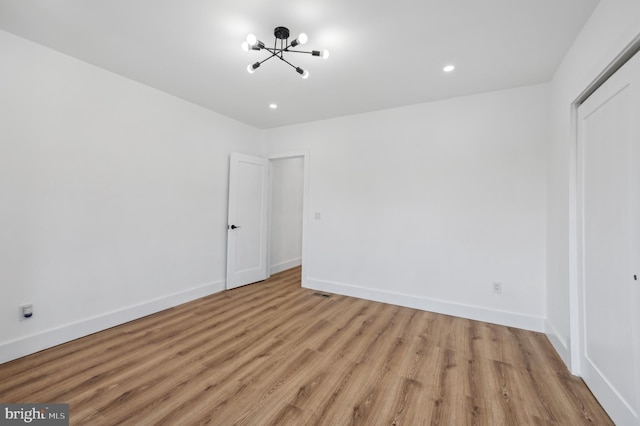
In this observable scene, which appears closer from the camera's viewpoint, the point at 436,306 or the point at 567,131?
the point at 567,131

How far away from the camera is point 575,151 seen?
2145 mm

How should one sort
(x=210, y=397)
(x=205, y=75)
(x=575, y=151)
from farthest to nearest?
(x=205, y=75) → (x=575, y=151) → (x=210, y=397)

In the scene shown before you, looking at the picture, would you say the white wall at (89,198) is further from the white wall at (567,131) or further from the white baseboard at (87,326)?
the white wall at (567,131)

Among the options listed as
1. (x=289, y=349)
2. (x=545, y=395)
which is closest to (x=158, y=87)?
(x=289, y=349)

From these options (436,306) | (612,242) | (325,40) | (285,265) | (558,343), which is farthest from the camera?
(285,265)

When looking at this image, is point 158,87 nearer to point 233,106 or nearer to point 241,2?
point 233,106

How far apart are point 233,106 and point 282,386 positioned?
3.47 metres

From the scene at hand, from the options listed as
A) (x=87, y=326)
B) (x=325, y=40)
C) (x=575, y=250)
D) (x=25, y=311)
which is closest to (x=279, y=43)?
(x=325, y=40)

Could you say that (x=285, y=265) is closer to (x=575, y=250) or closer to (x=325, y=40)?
(x=325, y=40)

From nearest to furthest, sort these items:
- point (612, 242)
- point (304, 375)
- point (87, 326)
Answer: point (612, 242) < point (304, 375) < point (87, 326)

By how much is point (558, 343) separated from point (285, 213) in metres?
4.45

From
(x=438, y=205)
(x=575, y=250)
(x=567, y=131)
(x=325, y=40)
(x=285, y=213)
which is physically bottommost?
(x=575, y=250)

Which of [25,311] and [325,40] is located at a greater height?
[325,40]

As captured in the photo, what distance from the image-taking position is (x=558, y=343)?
94.0 inches
